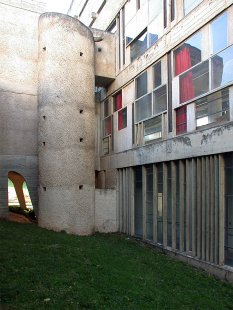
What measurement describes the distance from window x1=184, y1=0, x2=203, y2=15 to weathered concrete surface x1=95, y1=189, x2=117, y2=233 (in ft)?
28.3

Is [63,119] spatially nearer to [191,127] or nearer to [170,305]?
[191,127]

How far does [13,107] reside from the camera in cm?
1731

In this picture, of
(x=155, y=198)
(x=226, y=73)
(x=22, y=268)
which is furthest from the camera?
(x=155, y=198)

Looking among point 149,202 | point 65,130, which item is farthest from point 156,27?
point 149,202

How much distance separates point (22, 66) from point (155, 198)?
9.72m

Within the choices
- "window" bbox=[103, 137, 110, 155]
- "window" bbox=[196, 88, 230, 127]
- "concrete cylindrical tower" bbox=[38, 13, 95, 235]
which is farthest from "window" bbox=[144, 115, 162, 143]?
"window" bbox=[103, 137, 110, 155]

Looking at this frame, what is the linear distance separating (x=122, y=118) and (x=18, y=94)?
5419 millimetres

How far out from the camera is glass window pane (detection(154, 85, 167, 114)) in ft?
43.7

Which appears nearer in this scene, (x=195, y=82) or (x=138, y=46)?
(x=195, y=82)

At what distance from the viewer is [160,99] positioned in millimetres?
13680

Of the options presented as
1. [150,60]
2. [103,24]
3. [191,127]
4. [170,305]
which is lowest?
[170,305]

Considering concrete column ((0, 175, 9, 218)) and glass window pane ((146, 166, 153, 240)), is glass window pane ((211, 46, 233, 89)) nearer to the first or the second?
glass window pane ((146, 166, 153, 240))

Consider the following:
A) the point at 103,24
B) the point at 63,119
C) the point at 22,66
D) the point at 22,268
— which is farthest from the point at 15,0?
the point at 22,268

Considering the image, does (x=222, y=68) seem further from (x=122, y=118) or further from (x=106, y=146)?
(x=106, y=146)
